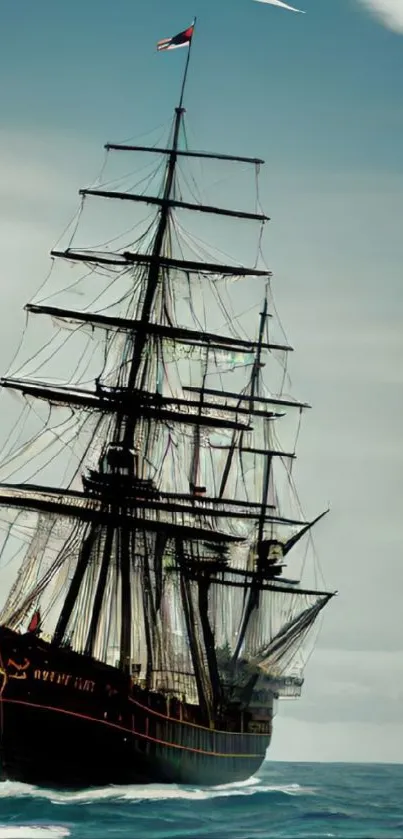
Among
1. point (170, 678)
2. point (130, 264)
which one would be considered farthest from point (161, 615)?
point (130, 264)

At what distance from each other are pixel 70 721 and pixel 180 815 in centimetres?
629

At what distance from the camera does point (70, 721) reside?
79562 mm

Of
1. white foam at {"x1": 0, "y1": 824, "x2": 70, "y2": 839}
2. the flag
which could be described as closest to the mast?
the flag

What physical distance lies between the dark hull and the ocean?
0.86m

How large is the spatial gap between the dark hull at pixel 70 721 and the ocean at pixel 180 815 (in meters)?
0.86

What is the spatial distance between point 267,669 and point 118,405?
22.4 metres

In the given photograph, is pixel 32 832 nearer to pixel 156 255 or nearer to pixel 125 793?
pixel 125 793

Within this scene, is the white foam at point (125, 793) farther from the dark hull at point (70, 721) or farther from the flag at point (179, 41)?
the flag at point (179, 41)

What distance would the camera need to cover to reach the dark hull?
78750mm

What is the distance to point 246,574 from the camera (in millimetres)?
110188

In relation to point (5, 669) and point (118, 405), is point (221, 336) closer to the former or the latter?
point (118, 405)

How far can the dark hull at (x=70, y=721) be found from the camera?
78.8 m

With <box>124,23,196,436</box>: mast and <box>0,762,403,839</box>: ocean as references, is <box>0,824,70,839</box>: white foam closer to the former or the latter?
<box>0,762,403,839</box>: ocean

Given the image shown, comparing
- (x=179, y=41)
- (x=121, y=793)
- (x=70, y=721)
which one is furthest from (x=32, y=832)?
(x=179, y=41)
